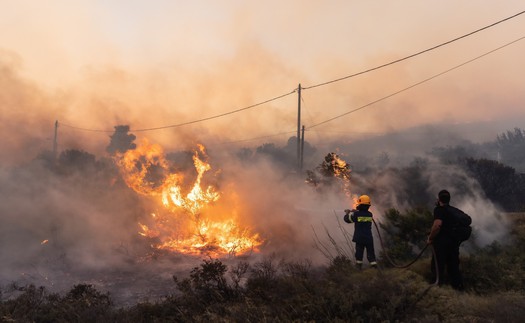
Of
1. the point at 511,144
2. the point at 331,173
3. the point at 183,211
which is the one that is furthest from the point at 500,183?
the point at 511,144

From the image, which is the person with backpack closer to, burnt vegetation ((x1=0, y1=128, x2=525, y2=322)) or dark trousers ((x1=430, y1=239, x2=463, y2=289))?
dark trousers ((x1=430, y1=239, x2=463, y2=289))

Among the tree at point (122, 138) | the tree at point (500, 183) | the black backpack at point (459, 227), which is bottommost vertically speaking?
the black backpack at point (459, 227)

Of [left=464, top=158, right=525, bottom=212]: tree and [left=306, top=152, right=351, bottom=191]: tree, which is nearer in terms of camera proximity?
[left=306, top=152, right=351, bottom=191]: tree

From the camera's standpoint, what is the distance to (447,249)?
6219 millimetres

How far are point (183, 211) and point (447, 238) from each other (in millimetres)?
12789

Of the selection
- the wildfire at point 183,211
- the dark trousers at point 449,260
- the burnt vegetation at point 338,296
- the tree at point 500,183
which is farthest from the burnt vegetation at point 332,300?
the tree at point 500,183

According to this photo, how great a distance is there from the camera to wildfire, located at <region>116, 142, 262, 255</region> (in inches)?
607

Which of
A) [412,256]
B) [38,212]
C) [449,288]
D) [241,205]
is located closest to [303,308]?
[449,288]

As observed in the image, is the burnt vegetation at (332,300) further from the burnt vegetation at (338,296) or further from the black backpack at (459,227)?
the black backpack at (459,227)

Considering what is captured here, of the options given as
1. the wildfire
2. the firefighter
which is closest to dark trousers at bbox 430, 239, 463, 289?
the firefighter

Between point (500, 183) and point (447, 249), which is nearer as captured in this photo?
point (447, 249)

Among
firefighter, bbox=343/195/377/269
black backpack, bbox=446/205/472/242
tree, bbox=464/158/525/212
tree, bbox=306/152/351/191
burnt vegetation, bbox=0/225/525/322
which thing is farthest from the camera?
tree, bbox=464/158/525/212

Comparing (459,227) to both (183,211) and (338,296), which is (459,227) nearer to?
(338,296)

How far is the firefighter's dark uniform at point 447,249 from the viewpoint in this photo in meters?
6.17
